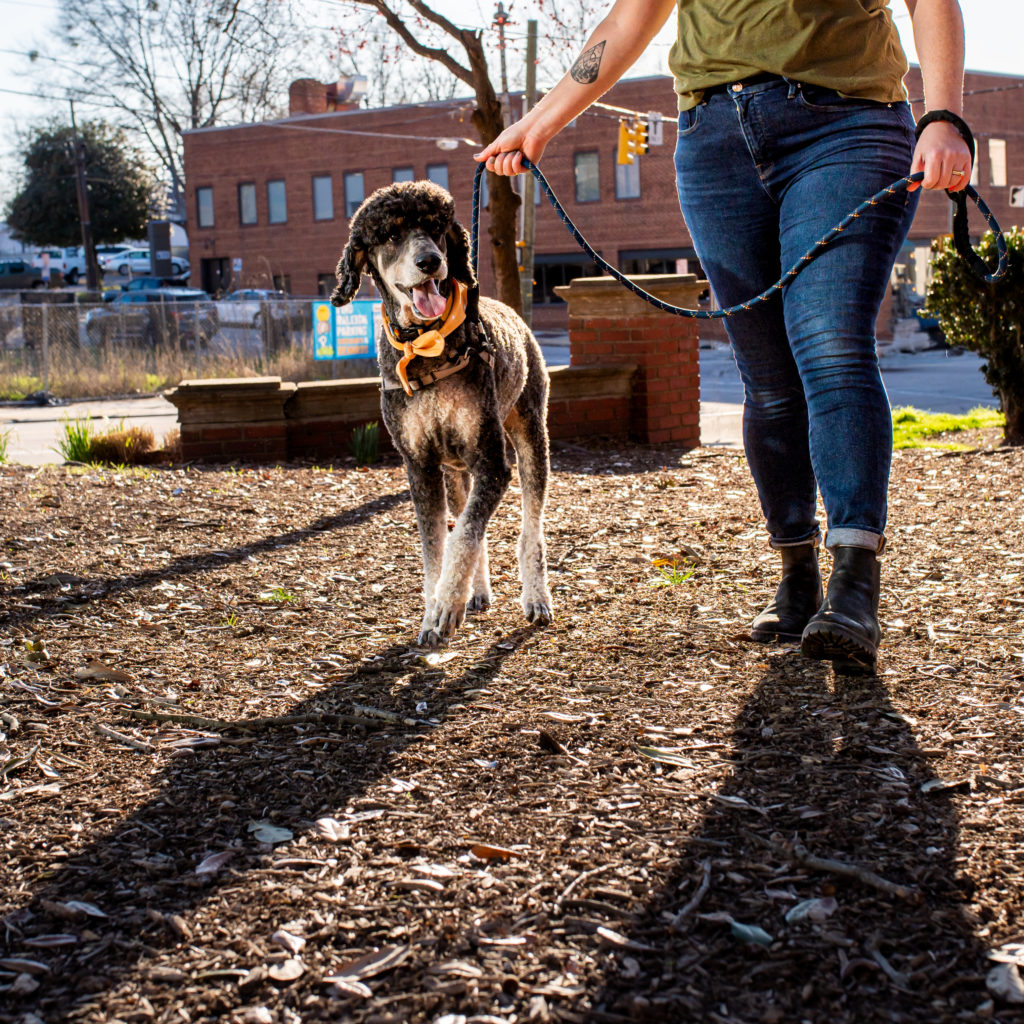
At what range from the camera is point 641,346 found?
892 centimetres

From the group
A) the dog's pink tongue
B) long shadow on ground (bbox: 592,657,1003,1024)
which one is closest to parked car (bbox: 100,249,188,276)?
the dog's pink tongue

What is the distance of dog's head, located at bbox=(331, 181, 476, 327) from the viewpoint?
3.63m

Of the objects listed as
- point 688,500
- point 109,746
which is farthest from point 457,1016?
point 688,500

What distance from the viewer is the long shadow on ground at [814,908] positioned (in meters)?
1.65

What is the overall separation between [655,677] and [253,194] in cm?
4719

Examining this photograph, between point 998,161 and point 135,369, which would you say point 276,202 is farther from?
point 998,161

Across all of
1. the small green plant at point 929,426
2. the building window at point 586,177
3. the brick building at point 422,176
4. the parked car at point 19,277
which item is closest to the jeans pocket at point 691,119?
the small green plant at point 929,426

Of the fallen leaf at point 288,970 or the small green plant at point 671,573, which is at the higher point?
the small green plant at point 671,573

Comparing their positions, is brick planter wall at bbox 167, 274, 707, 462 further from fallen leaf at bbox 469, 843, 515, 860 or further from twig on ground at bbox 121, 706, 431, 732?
fallen leaf at bbox 469, 843, 515, 860

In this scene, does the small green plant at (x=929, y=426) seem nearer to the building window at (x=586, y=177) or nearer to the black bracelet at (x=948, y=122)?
the black bracelet at (x=948, y=122)

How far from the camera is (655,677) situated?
3.18m

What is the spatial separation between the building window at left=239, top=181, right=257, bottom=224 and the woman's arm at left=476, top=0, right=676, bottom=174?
1819 inches

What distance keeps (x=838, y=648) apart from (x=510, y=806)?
0.94 metres

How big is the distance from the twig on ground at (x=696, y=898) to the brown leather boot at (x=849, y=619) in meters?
0.89
